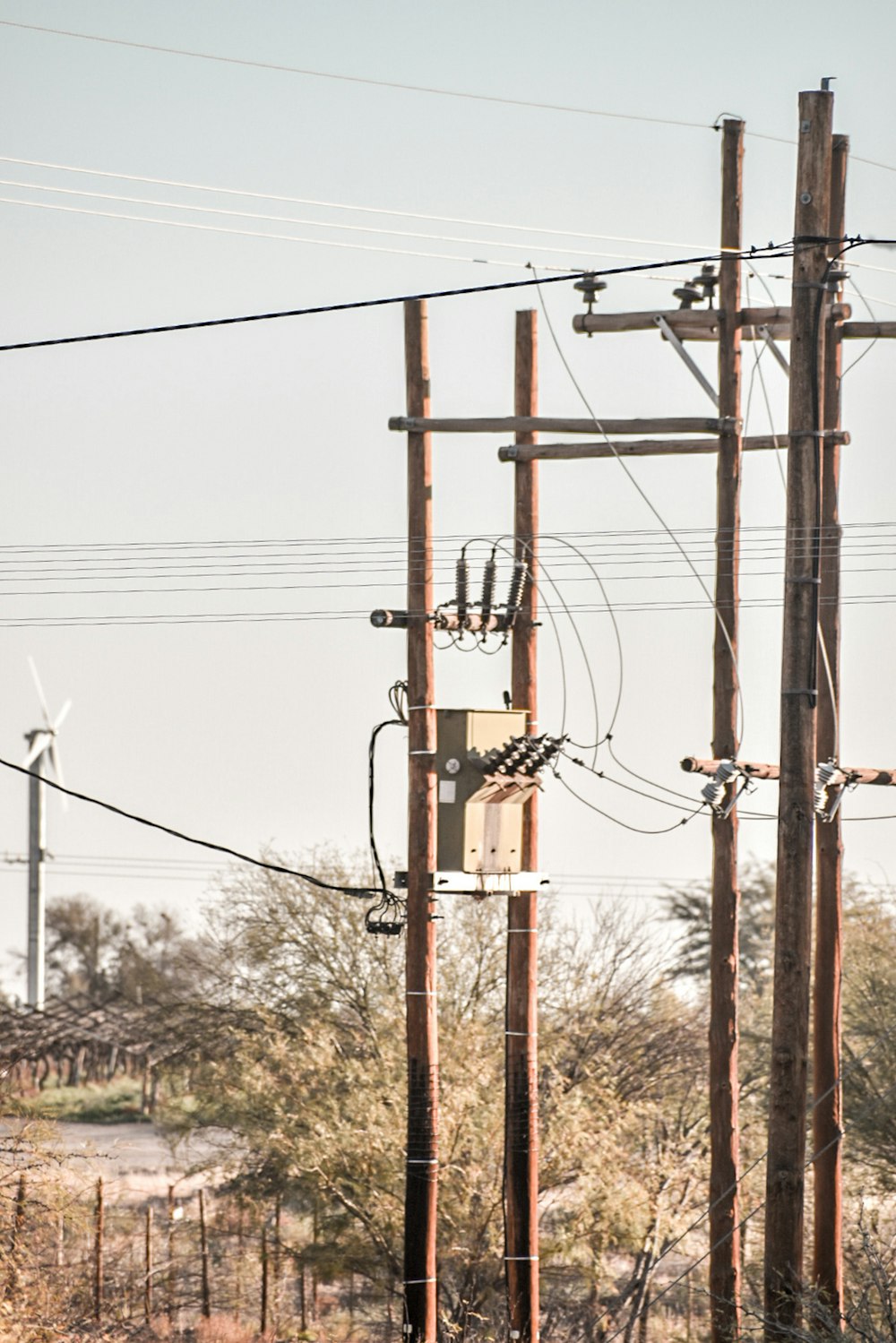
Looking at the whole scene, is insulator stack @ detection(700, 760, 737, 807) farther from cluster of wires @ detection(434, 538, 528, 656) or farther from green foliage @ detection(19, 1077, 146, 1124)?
green foliage @ detection(19, 1077, 146, 1124)

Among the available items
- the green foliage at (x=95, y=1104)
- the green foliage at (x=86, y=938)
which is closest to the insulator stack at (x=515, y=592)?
the green foliage at (x=95, y=1104)

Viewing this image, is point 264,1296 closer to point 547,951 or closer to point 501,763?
point 547,951

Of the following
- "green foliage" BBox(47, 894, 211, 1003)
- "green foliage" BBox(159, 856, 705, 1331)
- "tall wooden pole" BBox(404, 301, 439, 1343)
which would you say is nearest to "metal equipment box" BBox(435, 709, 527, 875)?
"tall wooden pole" BBox(404, 301, 439, 1343)

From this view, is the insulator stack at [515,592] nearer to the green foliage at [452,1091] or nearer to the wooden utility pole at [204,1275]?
the green foliage at [452,1091]

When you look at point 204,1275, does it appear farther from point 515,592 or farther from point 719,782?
point 719,782

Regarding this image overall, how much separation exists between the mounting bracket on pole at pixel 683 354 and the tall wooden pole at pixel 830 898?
1.27 metres

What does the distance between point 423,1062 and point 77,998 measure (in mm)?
56683

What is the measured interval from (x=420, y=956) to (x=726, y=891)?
282 cm

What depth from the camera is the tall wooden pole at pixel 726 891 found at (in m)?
17.2

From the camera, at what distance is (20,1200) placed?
2217 cm

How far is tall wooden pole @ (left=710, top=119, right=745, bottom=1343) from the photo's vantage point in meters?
17.2

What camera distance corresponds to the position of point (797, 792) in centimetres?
1362

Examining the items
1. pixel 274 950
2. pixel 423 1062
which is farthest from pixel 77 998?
pixel 423 1062

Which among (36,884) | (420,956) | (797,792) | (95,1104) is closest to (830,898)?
(420,956)
